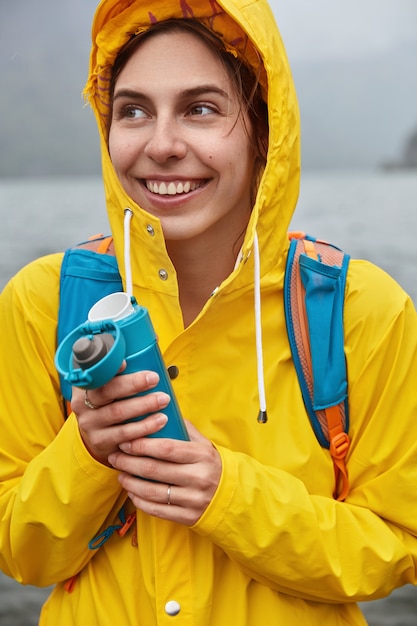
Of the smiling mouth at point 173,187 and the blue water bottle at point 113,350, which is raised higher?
the smiling mouth at point 173,187

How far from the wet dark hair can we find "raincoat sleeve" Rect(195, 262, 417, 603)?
0.38 metres

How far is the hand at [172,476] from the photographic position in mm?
1365

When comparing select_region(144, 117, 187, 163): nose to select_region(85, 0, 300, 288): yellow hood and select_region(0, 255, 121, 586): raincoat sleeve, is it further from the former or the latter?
select_region(0, 255, 121, 586): raincoat sleeve

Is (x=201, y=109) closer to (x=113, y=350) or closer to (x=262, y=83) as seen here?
(x=262, y=83)

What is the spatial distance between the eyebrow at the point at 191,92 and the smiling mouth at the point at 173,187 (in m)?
0.19

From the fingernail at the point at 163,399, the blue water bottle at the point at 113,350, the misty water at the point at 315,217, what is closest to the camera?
the blue water bottle at the point at 113,350

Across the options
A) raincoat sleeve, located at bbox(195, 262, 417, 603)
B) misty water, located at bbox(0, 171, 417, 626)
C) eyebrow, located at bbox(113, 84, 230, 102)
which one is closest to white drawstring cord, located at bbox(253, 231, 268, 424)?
raincoat sleeve, located at bbox(195, 262, 417, 603)

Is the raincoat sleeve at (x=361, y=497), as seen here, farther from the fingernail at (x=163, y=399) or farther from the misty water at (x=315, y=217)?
the misty water at (x=315, y=217)

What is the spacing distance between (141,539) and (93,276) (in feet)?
1.99

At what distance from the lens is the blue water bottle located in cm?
117

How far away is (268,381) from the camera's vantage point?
1.64 meters

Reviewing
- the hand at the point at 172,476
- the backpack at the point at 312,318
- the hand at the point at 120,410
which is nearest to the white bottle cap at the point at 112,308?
the hand at the point at 120,410

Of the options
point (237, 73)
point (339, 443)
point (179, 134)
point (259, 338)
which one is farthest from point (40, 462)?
point (237, 73)

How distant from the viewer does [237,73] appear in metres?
1.63
